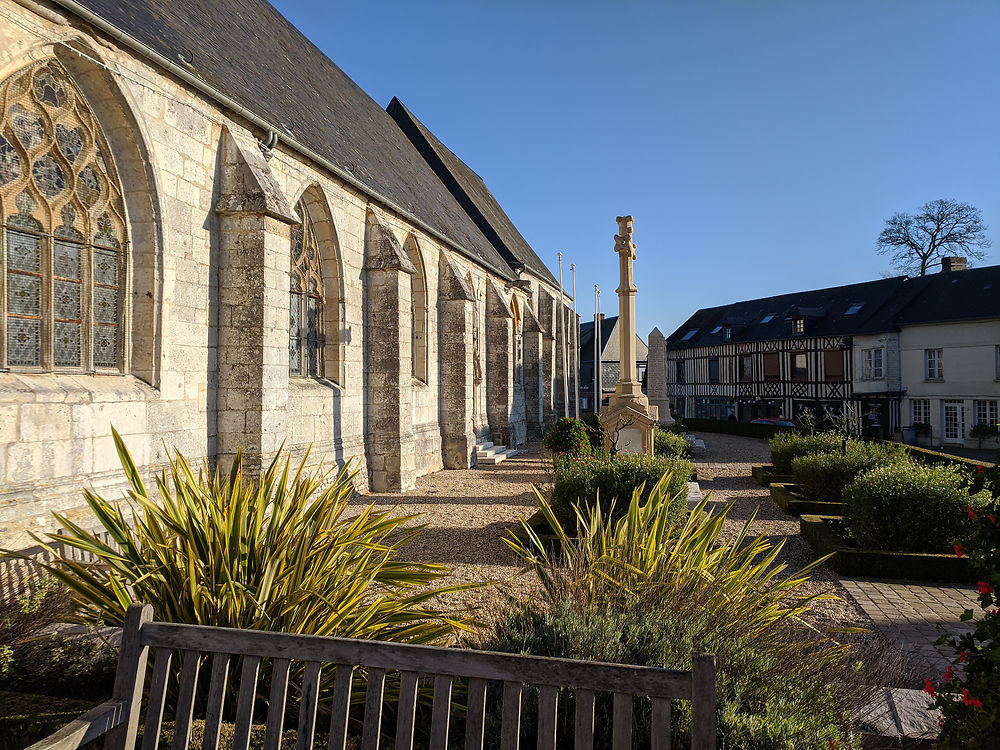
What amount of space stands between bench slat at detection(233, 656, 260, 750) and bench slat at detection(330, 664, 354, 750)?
28 centimetres

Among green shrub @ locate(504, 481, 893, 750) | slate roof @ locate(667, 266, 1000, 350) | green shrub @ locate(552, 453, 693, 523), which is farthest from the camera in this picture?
slate roof @ locate(667, 266, 1000, 350)

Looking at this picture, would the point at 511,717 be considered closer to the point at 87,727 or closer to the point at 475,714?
the point at 475,714

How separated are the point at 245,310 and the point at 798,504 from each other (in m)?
7.62

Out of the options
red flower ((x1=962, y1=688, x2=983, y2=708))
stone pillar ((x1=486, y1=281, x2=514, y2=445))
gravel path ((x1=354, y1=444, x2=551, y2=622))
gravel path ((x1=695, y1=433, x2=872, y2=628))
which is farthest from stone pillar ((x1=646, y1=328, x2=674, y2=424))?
red flower ((x1=962, y1=688, x2=983, y2=708))

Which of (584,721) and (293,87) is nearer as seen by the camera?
(584,721)

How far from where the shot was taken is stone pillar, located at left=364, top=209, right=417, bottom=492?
10453 millimetres

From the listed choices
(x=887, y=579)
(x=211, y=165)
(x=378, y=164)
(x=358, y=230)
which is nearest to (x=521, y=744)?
(x=887, y=579)

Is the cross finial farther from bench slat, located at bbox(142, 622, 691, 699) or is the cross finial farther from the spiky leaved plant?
bench slat, located at bbox(142, 622, 691, 699)

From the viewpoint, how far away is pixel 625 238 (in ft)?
38.4

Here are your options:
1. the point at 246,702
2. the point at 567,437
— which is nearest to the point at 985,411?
the point at 567,437

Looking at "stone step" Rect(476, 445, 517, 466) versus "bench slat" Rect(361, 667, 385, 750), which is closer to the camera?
"bench slat" Rect(361, 667, 385, 750)

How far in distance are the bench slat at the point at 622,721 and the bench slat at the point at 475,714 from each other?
0.40m

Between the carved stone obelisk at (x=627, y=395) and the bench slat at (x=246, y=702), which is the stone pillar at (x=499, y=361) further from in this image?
the bench slat at (x=246, y=702)

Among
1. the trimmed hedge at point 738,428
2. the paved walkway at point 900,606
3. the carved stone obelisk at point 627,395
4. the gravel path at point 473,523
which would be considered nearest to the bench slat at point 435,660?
the gravel path at point 473,523
